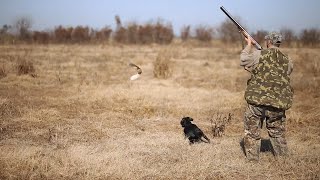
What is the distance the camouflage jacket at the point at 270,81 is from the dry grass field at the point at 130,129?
2.94 ft

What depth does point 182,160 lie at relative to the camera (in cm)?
547

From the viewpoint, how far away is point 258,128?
5340 millimetres

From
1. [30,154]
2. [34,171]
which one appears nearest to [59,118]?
[30,154]

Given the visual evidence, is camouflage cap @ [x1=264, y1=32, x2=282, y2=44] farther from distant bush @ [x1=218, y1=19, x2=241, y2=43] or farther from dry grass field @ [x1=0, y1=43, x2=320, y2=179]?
distant bush @ [x1=218, y1=19, x2=241, y2=43]

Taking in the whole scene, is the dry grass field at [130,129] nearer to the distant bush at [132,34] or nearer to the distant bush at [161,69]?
the distant bush at [161,69]

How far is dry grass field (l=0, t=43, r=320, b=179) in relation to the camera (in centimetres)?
499

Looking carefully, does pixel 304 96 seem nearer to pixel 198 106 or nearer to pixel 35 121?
pixel 198 106

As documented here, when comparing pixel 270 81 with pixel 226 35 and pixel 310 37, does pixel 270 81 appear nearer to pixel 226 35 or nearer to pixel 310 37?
pixel 310 37

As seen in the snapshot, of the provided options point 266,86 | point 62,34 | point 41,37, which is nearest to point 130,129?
point 266,86

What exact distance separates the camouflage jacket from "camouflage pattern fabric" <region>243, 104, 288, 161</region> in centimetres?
15

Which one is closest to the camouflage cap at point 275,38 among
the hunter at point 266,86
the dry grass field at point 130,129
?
the hunter at point 266,86

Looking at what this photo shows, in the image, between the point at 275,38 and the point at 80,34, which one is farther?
the point at 80,34

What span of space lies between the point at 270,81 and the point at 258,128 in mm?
681

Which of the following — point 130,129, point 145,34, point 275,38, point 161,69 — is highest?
point 275,38
